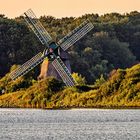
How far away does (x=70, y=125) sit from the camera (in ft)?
358

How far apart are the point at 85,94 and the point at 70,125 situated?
3980cm

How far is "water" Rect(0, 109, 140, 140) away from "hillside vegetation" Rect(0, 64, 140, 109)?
17.5 feet

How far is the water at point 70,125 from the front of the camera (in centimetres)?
9356

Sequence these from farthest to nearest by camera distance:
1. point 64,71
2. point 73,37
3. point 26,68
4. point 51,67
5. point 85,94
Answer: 1. point 73,37
2. point 26,68
3. point 51,67
4. point 64,71
5. point 85,94

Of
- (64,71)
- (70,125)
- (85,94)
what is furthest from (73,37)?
(70,125)

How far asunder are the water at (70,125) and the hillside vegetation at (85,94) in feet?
17.5

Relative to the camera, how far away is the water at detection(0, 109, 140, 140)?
93.6 metres

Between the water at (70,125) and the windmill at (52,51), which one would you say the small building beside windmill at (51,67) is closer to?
the windmill at (52,51)

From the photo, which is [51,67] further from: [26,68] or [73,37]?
[73,37]

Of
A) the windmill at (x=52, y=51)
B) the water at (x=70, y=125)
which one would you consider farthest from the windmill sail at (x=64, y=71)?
→ the water at (x=70, y=125)

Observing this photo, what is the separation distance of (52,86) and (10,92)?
11094mm

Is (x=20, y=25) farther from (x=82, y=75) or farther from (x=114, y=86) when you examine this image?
(x=114, y=86)

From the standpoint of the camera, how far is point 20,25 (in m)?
199

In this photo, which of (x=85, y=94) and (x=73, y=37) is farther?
(x=73, y=37)
